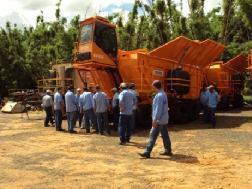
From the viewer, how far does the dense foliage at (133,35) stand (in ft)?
111

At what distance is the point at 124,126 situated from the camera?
44.1 feet

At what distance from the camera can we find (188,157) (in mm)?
11172

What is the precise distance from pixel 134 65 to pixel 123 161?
710 cm

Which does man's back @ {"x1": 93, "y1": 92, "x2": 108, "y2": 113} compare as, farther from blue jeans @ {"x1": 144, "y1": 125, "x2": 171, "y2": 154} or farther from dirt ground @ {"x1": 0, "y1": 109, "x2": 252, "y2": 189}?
blue jeans @ {"x1": 144, "y1": 125, "x2": 171, "y2": 154}

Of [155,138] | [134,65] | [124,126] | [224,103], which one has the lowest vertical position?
[155,138]

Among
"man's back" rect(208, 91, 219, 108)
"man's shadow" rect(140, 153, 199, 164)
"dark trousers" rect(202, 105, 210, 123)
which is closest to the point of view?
"man's shadow" rect(140, 153, 199, 164)

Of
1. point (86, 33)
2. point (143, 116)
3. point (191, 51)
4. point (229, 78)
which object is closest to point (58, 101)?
point (86, 33)

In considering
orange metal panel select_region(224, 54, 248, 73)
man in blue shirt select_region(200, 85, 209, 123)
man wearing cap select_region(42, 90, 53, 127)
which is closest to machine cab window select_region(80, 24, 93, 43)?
man wearing cap select_region(42, 90, 53, 127)

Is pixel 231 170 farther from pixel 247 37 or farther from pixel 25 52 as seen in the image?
pixel 25 52

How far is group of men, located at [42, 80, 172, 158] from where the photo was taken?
11.1 metres

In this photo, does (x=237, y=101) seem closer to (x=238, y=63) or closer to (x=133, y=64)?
(x=238, y=63)

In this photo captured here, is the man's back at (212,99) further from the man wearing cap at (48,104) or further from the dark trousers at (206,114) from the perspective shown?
the man wearing cap at (48,104)

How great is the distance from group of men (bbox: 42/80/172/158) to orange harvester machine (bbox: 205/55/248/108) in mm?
8523

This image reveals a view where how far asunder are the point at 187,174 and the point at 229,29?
96.9ft
